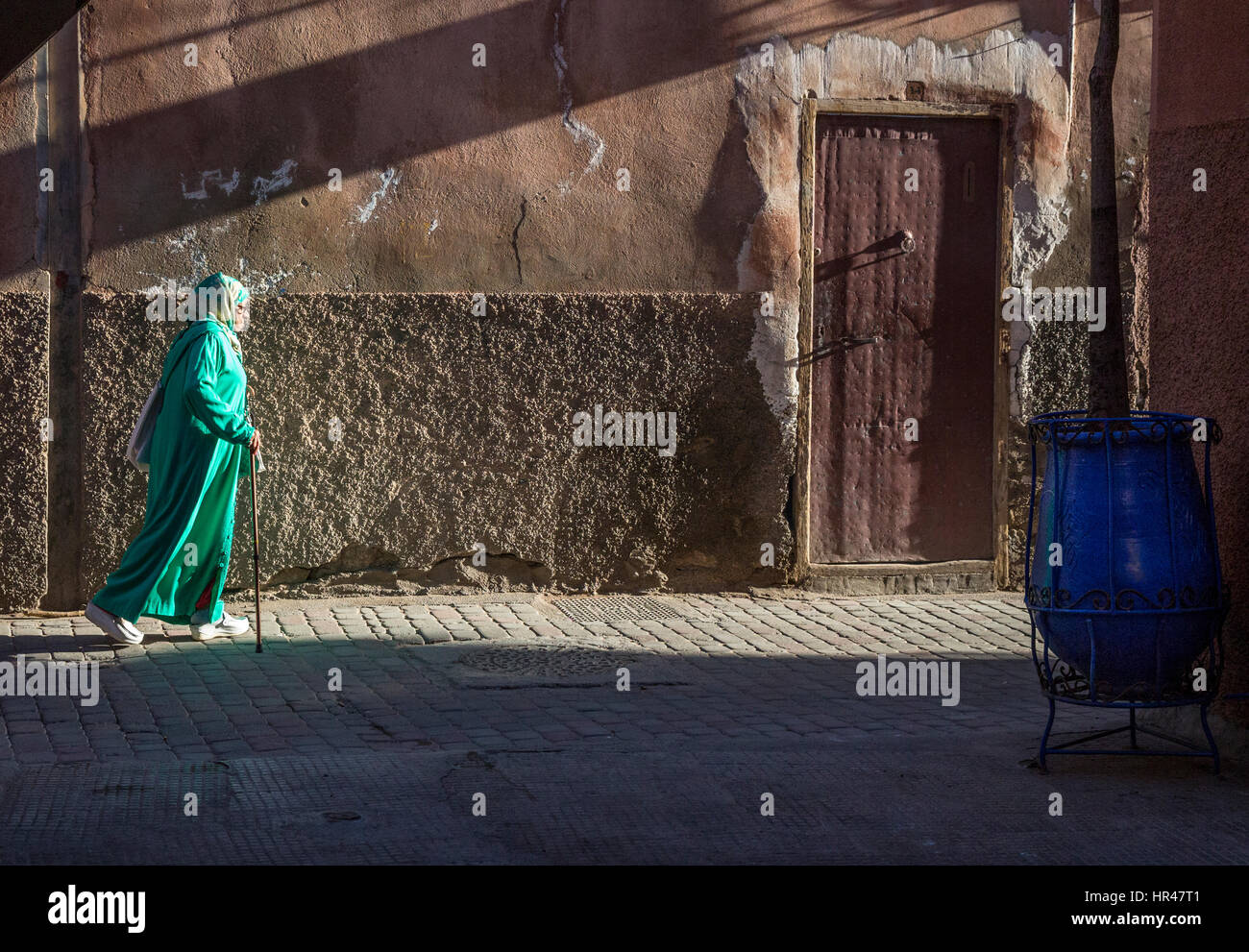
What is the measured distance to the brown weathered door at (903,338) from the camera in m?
9.16

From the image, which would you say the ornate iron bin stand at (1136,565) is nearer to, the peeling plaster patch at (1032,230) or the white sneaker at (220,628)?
the white sneaker at (220,628)

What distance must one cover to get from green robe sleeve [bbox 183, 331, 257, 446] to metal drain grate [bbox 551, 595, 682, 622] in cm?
212

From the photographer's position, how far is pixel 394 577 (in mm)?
8766

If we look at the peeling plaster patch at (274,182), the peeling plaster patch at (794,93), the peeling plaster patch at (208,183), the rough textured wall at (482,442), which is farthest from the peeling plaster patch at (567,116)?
the peeling plaster patch at (208,183)

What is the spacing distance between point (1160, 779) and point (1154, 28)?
286 centimetres

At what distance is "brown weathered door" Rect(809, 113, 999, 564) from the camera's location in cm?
916

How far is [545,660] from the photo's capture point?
23.7ft

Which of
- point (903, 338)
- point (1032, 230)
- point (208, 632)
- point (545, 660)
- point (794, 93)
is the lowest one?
point (545, 660)

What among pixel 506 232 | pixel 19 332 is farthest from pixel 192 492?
pixel 506 232

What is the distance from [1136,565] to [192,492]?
465 centimetres

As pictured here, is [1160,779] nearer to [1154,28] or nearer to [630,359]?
[1154,28]

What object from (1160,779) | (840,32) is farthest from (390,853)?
(840,32)

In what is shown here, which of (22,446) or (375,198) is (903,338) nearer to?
(375,198)

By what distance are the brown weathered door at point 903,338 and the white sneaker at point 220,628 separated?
352 cm
